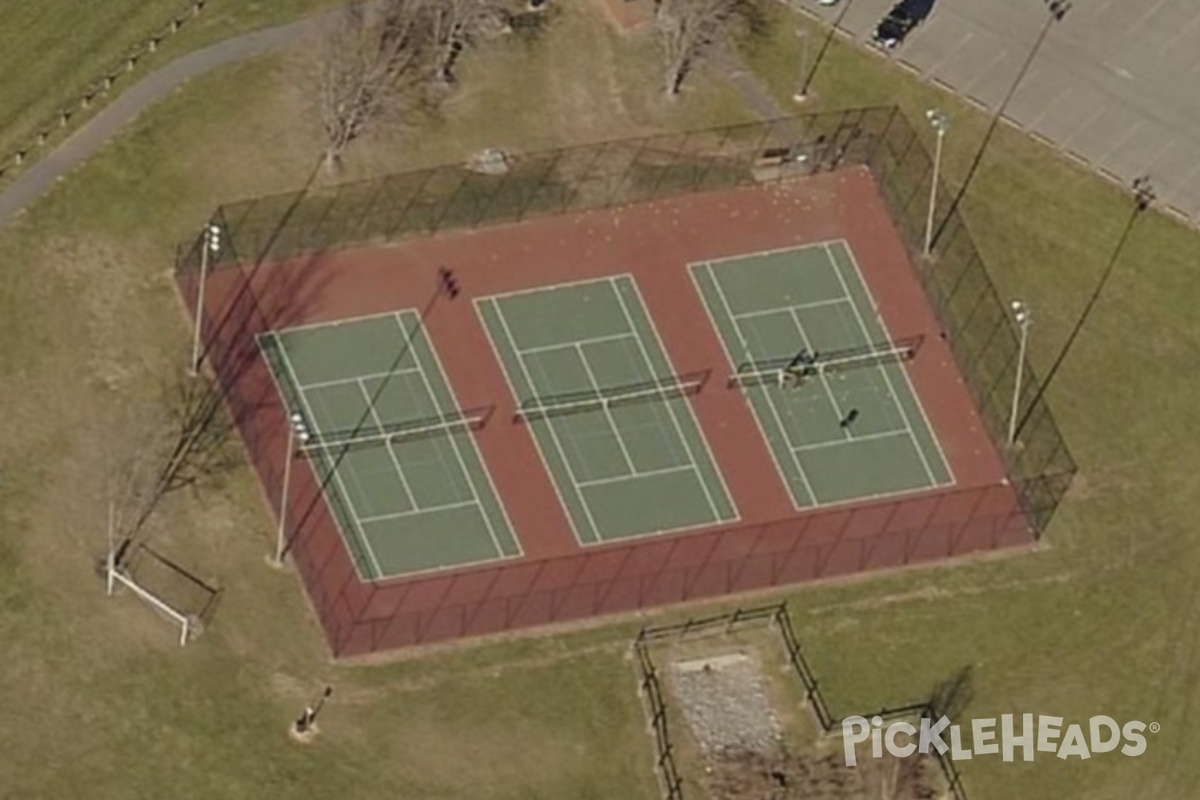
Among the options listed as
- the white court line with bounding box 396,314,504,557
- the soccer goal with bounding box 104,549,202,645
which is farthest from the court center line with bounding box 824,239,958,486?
the soccer goal with bounding box 104,549,202,645

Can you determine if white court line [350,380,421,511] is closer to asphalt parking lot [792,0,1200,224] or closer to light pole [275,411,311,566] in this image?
light pole [275,411,311,566]

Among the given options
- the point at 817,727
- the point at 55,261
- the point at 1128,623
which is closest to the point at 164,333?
the point at 55,261

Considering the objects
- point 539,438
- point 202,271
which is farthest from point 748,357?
point 202,271

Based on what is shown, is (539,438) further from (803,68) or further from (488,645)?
(803,68)

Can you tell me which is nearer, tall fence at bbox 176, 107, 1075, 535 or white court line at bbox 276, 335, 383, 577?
white court line at bbox 276, 335, 383, 577

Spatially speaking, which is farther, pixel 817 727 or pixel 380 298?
pixel 380 298

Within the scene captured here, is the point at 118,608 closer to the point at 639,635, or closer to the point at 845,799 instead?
the point at 639,635
